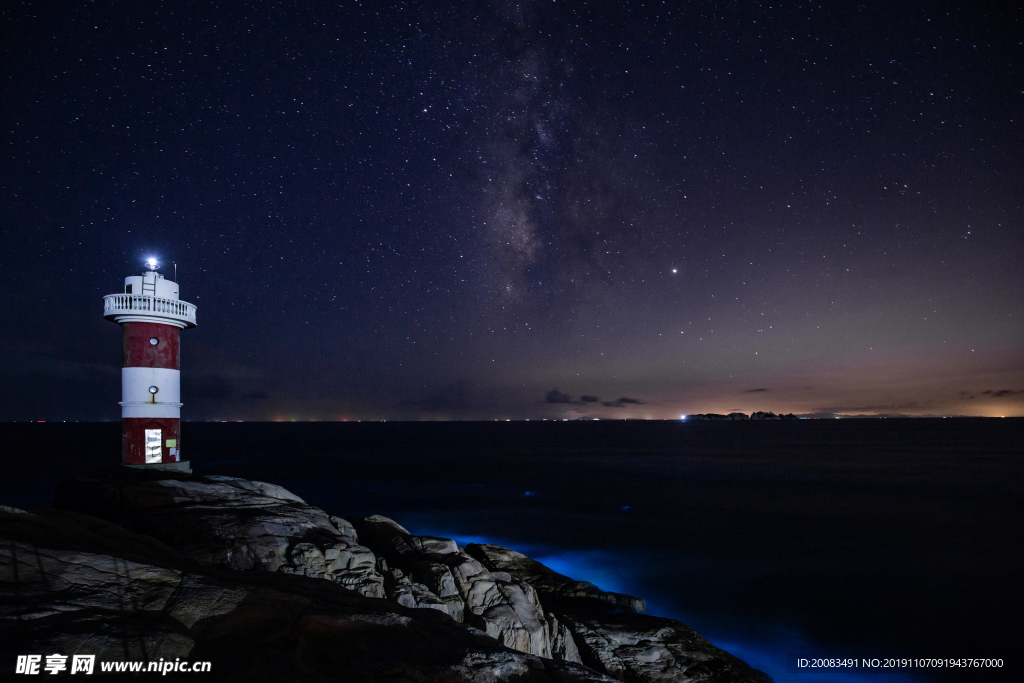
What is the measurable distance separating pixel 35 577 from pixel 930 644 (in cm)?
2021

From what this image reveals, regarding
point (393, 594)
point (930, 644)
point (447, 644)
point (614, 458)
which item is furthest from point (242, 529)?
point (614, 458)

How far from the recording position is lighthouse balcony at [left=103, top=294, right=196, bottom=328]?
15.2m

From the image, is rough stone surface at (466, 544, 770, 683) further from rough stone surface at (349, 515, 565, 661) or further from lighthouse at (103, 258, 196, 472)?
lighthouse at (103, 258, 196, 472)

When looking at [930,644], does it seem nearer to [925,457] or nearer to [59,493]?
[59,493]

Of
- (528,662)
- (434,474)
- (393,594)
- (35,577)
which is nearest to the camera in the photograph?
(35,577)

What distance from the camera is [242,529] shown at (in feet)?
28.5

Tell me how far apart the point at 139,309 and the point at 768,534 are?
29.3 metres

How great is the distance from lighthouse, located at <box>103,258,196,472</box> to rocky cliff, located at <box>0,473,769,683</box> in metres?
4.28

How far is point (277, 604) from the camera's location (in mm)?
5219

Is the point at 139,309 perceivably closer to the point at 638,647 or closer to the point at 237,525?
the point at 237,525

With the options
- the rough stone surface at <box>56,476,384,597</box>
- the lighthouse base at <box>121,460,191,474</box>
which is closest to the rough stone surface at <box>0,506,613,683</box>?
the rough stone surface at <box>56,476,384,597</box>

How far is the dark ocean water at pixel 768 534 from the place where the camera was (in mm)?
14117

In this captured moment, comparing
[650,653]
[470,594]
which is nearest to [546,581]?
[650,653]

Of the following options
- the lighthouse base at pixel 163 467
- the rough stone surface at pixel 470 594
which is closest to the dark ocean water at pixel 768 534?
the rough stone surface at pixel 470 594
